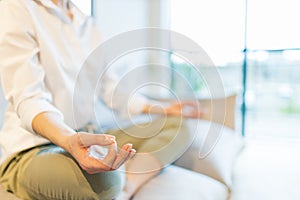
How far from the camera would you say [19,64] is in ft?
1.90

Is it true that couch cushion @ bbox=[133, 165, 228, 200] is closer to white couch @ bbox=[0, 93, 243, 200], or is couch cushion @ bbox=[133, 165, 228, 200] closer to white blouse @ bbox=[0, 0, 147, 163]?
white couch @ bbox=[0, 93, 243, 200]

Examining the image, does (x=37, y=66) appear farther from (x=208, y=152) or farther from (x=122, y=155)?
(x=208, y=152)

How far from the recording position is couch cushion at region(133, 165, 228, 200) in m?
0.63

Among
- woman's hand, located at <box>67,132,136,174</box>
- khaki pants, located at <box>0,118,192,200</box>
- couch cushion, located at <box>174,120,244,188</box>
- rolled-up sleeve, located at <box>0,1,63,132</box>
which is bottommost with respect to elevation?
couch cushion, located at <box>174,120,244,188</box>

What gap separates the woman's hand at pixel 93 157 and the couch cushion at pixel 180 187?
230 mm

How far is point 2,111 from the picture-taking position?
810mm

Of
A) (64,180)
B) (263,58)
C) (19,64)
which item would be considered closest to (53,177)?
(64,180)

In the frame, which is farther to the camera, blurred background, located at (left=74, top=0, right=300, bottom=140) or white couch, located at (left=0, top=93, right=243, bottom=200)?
blurred background, located at (left=74, top=0, right=300, bottom=140)

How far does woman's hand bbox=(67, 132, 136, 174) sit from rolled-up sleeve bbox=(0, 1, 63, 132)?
0.14 metres

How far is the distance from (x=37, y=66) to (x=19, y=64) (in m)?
0.04

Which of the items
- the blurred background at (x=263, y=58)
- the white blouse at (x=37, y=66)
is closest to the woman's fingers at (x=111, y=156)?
the white blouse at (x=37, y=66)

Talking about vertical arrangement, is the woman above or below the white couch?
above

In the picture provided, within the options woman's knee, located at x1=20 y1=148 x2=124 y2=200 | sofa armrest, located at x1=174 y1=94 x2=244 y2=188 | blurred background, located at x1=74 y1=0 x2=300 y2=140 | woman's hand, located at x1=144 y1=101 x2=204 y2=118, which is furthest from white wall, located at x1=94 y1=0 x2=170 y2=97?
blurred background, located at x1=74 y1=0 x2=300 y2=140

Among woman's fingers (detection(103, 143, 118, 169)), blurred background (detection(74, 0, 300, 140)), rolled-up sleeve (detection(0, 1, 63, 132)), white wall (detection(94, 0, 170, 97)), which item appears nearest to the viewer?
woman's fingers (detection(103, 143, 118, 169))
